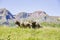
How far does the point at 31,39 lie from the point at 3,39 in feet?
5.41

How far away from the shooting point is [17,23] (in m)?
26.5

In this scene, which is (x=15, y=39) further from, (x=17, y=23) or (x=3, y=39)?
(x=17, y=23)

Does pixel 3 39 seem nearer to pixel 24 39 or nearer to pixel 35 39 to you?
pixel 24 39

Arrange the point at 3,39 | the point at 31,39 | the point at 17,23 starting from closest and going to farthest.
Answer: the point at 3,39
the point at 31,39
the point at 17,23

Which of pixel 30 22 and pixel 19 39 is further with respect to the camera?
pixel 30 22

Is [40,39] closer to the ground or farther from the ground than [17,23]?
farther from the ground

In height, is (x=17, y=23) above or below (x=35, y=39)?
below

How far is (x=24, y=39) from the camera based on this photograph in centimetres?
998

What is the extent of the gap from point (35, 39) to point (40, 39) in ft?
0.97

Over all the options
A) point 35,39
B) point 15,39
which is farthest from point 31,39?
point 15,39

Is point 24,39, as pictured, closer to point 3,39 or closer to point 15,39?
point 15,39

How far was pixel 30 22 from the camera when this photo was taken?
2666 centimetres

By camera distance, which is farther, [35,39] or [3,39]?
[35,39]

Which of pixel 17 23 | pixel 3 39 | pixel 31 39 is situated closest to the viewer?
pixel 3 39
